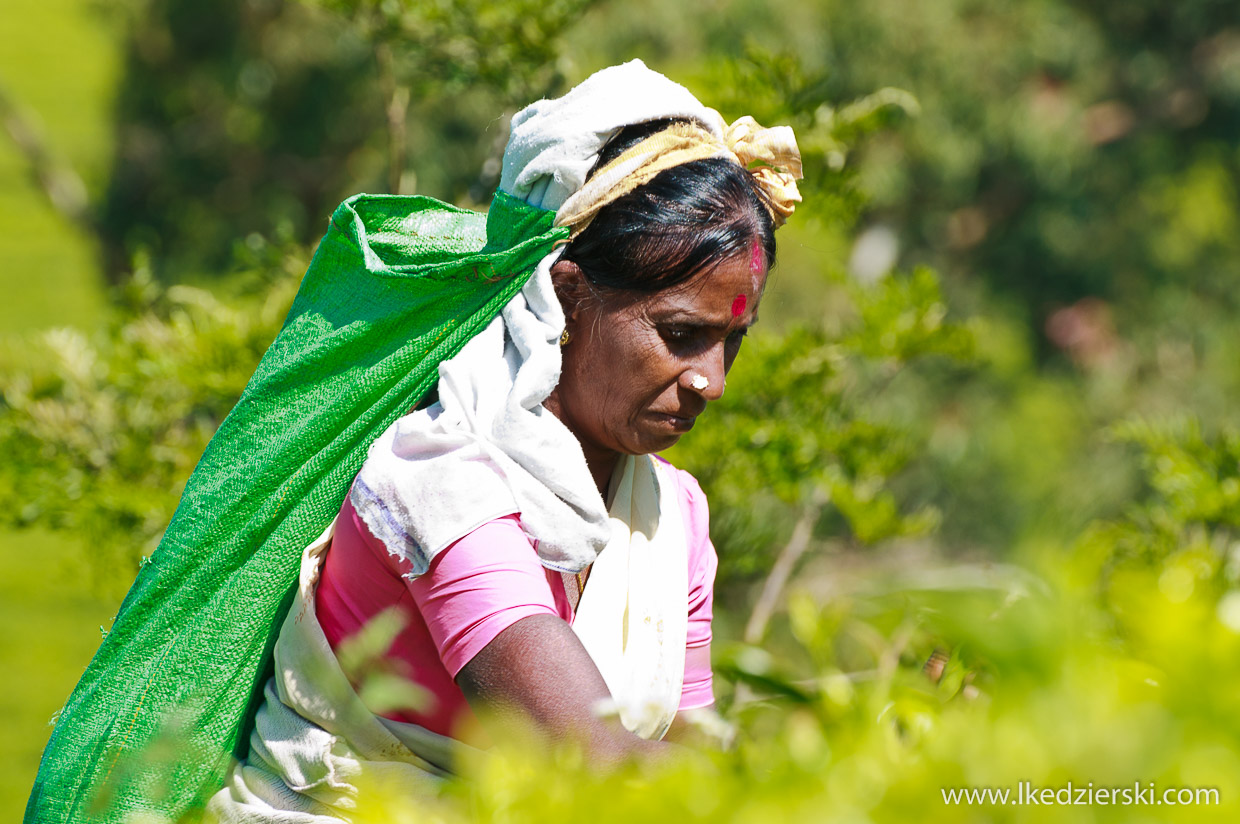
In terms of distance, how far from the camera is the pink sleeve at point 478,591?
1.23 meters

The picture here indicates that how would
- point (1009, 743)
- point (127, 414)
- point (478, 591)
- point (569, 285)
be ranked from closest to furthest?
1. point (1009, 743)
2. point (478, 591)
3. point (569, 285)
4. point (127, 414)

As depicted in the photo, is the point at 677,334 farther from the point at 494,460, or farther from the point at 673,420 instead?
the point at 494,460

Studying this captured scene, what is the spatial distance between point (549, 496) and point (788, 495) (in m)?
1.45

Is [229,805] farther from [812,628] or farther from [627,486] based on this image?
[812,628]

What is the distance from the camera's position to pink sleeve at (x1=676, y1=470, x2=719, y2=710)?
1.67 metres

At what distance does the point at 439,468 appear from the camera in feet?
4.31

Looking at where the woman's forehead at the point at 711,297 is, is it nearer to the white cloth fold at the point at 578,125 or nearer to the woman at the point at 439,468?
the woman at the point at 439,468

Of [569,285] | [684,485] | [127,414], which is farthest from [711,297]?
[127,414]

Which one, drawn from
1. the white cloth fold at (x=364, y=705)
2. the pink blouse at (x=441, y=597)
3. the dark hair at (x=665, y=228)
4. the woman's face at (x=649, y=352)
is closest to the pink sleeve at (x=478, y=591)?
the pink blouse at (x=441, y=597)

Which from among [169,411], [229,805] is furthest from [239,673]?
[169,411]

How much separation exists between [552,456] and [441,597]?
21 centimetres

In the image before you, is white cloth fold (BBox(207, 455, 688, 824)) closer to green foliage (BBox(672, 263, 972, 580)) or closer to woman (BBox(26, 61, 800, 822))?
woman (BBox(26, 61, 800, 822))

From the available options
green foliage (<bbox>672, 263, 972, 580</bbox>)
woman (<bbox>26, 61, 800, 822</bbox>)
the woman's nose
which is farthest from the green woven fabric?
green foliage (<bbox>672, 263, 972, 580</bbox>)

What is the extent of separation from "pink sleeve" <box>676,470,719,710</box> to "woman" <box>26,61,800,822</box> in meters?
0.10
